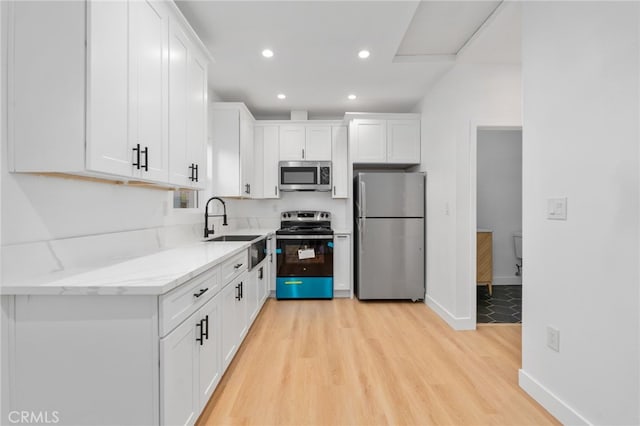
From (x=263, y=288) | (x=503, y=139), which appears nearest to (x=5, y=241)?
(x=263, y=288)

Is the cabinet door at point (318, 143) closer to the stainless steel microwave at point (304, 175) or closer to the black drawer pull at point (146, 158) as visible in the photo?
the stainless steel microwave at point (304, 175)

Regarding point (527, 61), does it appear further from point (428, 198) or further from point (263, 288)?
point (263, 288)

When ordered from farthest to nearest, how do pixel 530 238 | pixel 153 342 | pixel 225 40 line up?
pixel 225 40 → pixel 530 238 → pixel 153 342

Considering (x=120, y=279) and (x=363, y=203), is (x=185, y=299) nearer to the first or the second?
(x=120, y=279)

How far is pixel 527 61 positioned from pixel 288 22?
167cm

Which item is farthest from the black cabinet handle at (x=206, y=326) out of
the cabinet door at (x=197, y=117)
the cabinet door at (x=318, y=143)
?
the cabinet door at (x=318, y=143)

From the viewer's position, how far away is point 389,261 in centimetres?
371

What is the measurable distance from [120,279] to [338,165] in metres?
3.26

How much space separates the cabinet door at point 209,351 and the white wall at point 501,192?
4.24 metres

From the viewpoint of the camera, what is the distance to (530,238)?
1.83 meters

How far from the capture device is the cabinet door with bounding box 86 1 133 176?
1172mm

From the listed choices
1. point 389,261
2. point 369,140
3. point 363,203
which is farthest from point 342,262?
point 369,140

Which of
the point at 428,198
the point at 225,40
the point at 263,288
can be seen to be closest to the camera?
the point at 225,40

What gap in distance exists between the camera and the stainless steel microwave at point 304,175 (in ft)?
13.3
